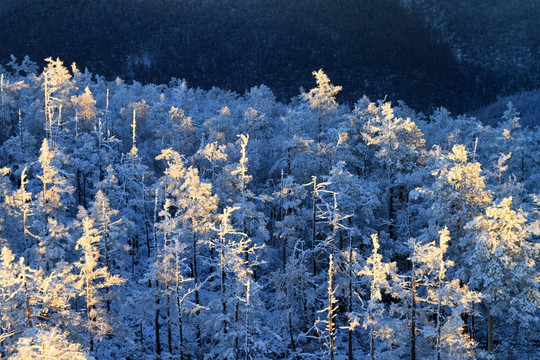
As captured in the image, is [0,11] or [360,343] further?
[0,11]

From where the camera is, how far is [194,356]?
35031 millimetres

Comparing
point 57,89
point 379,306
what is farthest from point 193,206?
point 57,89

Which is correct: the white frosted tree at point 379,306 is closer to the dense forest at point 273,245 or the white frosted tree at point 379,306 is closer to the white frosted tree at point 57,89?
the dense forest at point 273,245

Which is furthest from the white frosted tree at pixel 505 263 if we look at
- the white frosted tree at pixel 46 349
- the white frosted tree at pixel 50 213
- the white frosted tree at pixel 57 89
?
the white frosted tree at pixel 57 89

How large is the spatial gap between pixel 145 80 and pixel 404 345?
15975 cm

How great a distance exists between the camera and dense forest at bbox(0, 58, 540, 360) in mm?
28641

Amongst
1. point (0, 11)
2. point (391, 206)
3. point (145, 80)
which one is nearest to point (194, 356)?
point (391, 206)

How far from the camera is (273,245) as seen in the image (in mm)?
43719

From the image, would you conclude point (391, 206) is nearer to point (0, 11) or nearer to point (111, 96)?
point (111, 96)

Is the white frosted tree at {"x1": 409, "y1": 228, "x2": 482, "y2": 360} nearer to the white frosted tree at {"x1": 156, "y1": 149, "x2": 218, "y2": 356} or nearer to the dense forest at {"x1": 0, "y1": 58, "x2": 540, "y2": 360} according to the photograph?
the dense forest at {"x1": 0, "y1": 58, "x2": 540, "y2": 360}

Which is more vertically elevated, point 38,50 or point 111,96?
point 38,50

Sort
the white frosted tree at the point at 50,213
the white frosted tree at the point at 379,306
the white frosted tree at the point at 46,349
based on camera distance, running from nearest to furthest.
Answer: the white frosted tree at the point at 46,349 → the white frosted tree at the point at 379,306 → the white frosted tree at the point at 50,213

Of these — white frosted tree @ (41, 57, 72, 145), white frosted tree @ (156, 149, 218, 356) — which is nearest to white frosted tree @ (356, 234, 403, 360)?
white frosted tree @ (156, 149, 218, 356)

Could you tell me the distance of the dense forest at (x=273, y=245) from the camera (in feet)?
94.0
